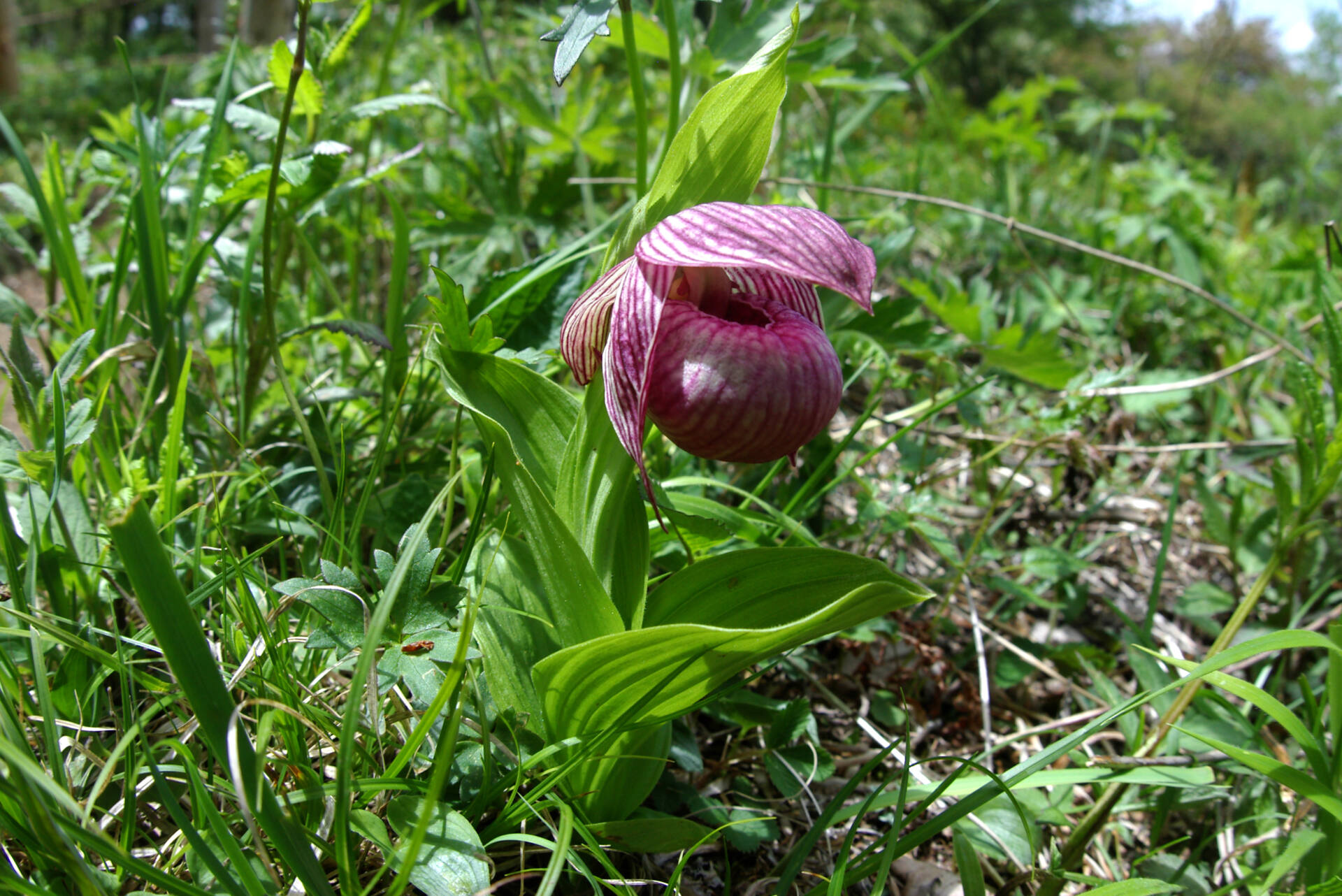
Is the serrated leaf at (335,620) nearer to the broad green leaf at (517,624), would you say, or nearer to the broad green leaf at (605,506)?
the broad green leaf at (517,624)

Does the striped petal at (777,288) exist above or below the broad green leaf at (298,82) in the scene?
below

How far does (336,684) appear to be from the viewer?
3.52 ft

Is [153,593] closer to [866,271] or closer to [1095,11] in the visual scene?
[866,271]

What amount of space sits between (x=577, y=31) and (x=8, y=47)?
11.8 m

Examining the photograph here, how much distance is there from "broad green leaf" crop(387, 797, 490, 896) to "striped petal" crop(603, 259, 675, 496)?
414 millimetres

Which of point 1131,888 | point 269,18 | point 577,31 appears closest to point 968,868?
point 1131,888

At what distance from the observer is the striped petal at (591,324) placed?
37.7 inches

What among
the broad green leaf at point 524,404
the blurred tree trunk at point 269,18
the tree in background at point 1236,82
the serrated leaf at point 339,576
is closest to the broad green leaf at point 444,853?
the serrated leaf at point 339,576

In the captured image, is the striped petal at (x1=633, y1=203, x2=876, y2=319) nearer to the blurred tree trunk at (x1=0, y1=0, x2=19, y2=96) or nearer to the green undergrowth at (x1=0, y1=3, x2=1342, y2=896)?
the green undergrowth at (x1=0, y1=3, x2=1342, y2=896)

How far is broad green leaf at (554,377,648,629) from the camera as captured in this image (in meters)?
0.99

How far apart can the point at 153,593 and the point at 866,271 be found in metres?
0.77

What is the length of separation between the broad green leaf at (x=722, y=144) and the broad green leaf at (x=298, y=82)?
0.73 m

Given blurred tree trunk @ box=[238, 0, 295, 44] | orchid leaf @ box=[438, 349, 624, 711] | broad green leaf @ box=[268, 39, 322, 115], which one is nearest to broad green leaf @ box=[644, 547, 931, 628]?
orchid leaf @ box=[438, 349, 624, 711]

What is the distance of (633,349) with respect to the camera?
0.89 m
